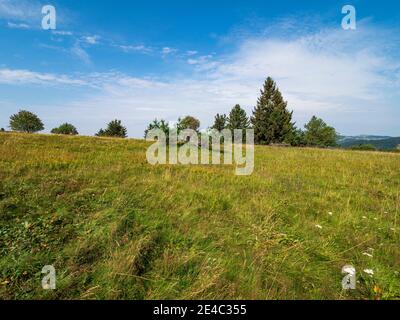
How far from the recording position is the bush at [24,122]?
199 feet

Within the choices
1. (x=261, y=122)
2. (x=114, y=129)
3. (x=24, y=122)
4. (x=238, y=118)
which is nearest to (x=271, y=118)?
(x=261, y=122)

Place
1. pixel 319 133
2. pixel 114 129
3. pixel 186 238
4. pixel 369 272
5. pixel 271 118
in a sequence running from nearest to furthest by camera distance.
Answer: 1. pixel 369 272
2. pixel 186 238
3. pixel 271 118
4. pixel 114 129
5. pixel 319 133

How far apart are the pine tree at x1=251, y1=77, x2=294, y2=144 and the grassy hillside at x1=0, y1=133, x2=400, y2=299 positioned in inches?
1569

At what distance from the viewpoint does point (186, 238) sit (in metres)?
4.20

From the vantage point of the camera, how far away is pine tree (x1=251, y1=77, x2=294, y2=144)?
45.7m

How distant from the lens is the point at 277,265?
3.61m

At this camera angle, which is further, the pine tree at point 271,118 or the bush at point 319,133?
the bush at point 319,133

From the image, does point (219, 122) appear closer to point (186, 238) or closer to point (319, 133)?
point (319, 133)

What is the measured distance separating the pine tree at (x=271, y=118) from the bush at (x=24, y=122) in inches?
2183

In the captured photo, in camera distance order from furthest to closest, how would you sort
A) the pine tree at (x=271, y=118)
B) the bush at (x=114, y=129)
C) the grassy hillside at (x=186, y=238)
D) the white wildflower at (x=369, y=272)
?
the bush at (x=114, y=129), the pine tree at (x=271, y=118), the white wildflower at (x=369, y=272), the grassy hillside at (x=186, y=238)

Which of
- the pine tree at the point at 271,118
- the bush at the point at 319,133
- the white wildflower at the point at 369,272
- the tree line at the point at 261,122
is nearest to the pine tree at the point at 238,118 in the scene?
the tree line at the point at 261,122

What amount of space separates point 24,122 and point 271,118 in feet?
200

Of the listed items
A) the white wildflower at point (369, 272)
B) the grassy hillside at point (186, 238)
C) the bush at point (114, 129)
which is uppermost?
the bush at point (114, 129)

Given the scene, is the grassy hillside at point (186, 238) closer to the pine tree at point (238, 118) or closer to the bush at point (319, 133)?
the pine tree at point (238, 118)
